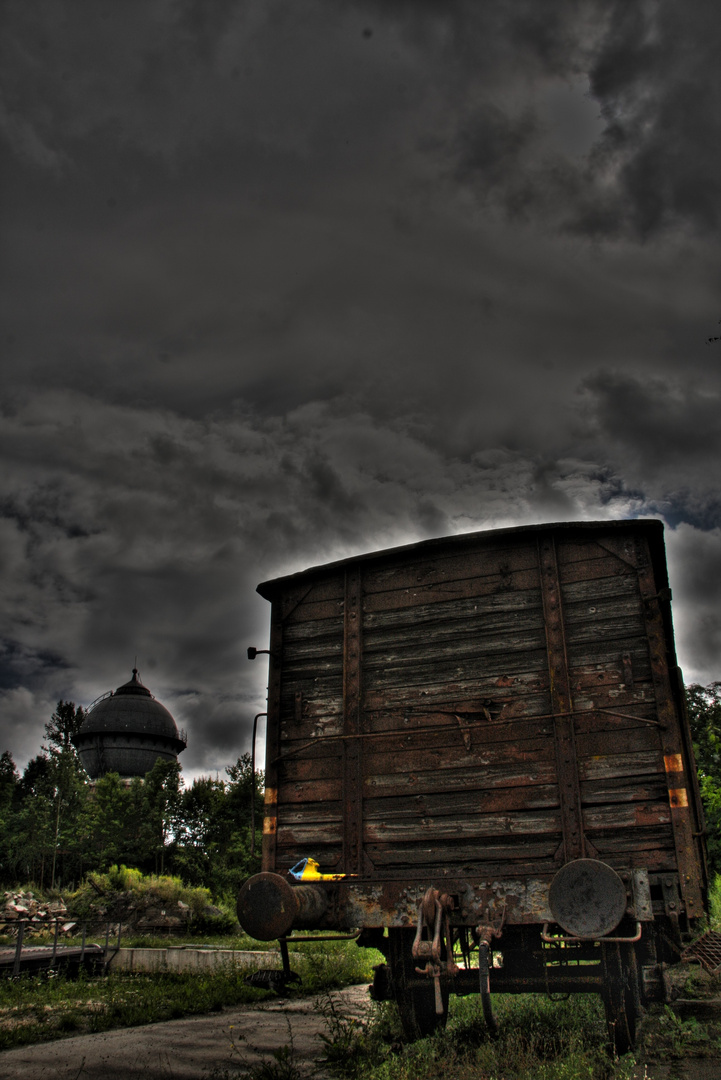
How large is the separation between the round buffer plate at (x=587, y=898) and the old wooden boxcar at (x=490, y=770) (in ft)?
0.04

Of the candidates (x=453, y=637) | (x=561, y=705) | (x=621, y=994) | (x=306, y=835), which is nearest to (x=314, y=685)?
(x=306, y=835)

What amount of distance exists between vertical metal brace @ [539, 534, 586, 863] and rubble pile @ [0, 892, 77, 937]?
19214mm

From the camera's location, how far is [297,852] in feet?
19.8

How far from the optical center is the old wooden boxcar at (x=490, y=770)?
4949mm

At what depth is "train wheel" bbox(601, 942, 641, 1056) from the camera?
493 centimetres

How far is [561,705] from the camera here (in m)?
5.48

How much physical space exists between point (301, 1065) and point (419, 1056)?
1245mm

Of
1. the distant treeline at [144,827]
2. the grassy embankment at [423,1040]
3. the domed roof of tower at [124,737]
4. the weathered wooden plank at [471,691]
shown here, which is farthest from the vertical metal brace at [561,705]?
Result: the domed roof of tower at [124,737]

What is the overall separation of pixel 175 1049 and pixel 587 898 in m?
4.53

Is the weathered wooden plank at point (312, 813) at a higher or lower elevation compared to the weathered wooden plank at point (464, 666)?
lower

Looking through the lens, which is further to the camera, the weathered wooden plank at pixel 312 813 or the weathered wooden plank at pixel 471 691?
the weathered wooden plank at pixel 312 813

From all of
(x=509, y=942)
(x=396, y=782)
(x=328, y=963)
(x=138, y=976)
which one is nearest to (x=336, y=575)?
(x=396, y=782)

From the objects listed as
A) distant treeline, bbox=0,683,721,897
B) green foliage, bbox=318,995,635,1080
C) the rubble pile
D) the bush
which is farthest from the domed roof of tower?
green foliage, bbox=318,995,635,1080

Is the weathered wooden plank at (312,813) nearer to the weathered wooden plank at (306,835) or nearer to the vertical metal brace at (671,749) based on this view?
the weathered wooden plank at (306,835)
